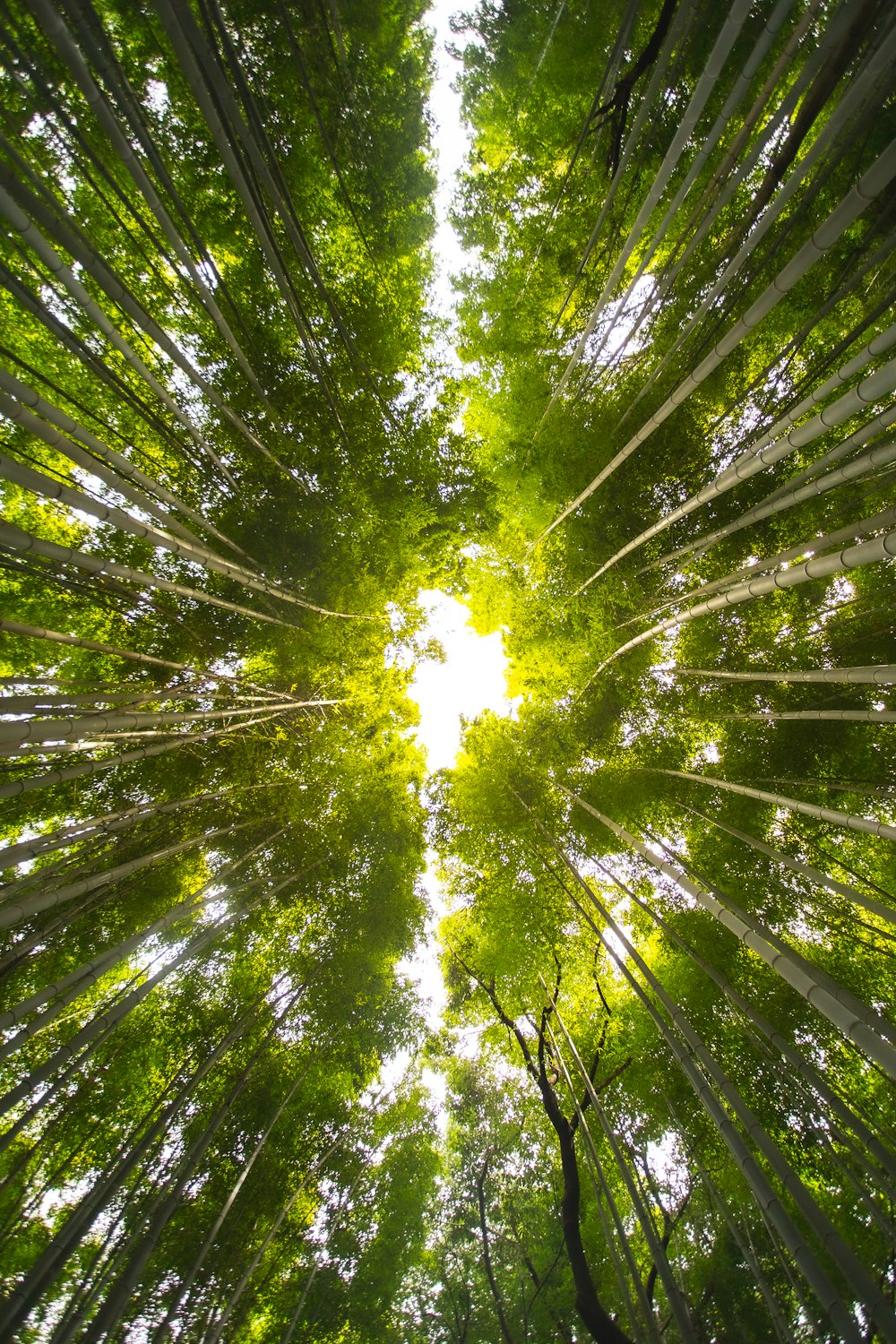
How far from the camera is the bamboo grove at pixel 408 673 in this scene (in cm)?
435

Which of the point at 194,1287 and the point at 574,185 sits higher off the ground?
the point at 574,185

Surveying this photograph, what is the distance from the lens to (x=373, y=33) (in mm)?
4750

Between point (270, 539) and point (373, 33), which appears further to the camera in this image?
point (270, 539)

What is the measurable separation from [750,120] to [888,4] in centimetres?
55

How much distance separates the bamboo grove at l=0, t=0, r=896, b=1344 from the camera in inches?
171

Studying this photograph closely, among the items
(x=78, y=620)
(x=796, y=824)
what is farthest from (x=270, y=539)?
(x=796, y=824)

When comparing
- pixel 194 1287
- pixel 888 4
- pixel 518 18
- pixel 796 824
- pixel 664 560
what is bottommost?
pixel 888 4

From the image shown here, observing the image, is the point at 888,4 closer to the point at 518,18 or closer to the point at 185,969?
the point at 518,18

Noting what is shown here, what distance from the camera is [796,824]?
5797 millimetres

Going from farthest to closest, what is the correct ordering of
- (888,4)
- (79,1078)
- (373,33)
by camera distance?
(79,1078)
(373,33)
(888,4)

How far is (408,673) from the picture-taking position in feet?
23.2

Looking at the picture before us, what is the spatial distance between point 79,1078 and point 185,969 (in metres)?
1.22

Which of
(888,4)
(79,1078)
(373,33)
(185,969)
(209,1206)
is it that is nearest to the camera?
(888,4)

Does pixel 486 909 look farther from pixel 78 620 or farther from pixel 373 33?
pixel 373 33
